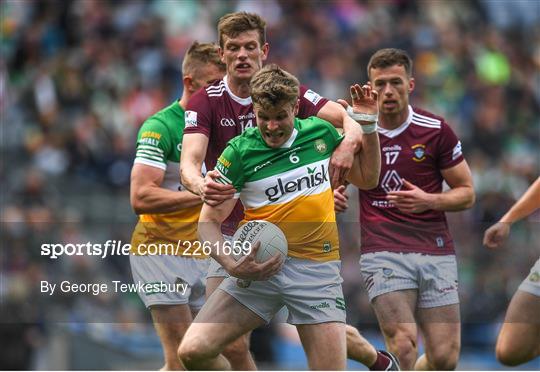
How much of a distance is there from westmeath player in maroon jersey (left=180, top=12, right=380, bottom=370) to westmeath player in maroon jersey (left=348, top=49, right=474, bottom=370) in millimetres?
892

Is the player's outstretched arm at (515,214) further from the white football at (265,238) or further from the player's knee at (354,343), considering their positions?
the white football at (265,238)

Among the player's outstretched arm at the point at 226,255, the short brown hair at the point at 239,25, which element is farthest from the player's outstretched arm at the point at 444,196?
the player's outstretched arm at the point at 226,255

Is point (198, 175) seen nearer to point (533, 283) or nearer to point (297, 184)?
point (297, 184)

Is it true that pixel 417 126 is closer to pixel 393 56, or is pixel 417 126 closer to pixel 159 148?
pixel 393 56

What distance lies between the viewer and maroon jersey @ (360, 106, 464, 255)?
9.77 metres

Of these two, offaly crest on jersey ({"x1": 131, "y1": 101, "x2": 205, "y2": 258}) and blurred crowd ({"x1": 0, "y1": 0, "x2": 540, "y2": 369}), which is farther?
blurred crowd ({"x1": 0, "y1": 0, "x2": 540, "y2": 369})

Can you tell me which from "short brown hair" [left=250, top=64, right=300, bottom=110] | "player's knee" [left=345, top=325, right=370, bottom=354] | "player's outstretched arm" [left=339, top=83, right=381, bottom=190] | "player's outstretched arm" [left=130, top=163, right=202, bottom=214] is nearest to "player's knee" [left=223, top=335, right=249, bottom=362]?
"player's knee" [left=345, top=325, right=370, bottom=354]

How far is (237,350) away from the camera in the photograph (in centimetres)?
909

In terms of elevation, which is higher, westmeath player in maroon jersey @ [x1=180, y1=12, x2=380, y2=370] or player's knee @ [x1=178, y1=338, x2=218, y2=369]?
westmeath player in maroon jersey @ [x1=180, y1=12, x2=380, y2=370]

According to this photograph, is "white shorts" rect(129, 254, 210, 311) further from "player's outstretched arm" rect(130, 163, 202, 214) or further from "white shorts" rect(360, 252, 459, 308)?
"white shorts" rect(360, 252, 459, 308)

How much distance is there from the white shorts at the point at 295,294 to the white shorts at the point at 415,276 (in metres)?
1.42

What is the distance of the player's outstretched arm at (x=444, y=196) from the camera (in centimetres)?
951

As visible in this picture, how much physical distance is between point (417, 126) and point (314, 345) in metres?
2.32

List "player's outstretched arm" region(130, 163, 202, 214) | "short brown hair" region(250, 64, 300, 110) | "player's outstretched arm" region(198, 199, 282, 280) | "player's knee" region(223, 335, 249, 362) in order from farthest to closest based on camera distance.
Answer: "player's outstretched arm" region(130, 163, 202, 214), "player's knee" region(223, 335, 249, 362), "player's outstretched arm" region(198, 199, 282, 280), "short brown hair" region(250, 64, 300, 110)
